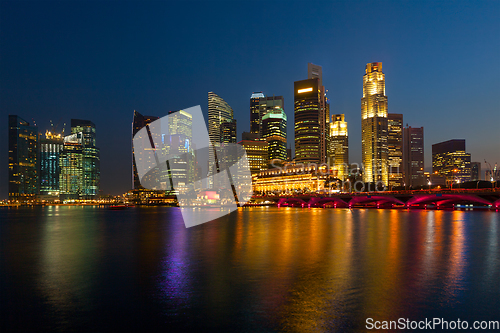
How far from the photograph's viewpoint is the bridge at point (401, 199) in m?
86.2

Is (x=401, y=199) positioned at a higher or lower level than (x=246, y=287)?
lower

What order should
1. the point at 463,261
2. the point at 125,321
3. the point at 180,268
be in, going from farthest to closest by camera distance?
the point at 463,261 → the point at 180,268 → the point at 125,321

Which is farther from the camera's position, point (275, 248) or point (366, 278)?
point (275, 248)

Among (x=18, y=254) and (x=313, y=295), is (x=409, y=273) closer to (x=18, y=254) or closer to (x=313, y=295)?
(x=313, y=295)

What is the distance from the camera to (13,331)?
12.2 metres

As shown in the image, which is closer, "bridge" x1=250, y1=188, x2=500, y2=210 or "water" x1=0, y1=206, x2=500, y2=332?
"water" x1=0, y1=206, x2=500, y2=332

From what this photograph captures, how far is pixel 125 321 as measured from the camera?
12922mm

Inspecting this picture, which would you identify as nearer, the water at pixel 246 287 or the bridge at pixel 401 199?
the water at pixel 246 287

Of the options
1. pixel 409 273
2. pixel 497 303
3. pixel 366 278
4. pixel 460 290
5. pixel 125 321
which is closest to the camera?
pixel 125 321

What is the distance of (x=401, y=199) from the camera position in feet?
375

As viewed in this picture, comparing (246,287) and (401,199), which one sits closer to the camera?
(246,287)

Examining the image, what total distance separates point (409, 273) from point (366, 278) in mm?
3277

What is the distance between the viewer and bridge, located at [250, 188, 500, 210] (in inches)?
3396

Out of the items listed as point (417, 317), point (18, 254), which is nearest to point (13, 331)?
point (417, 317)
